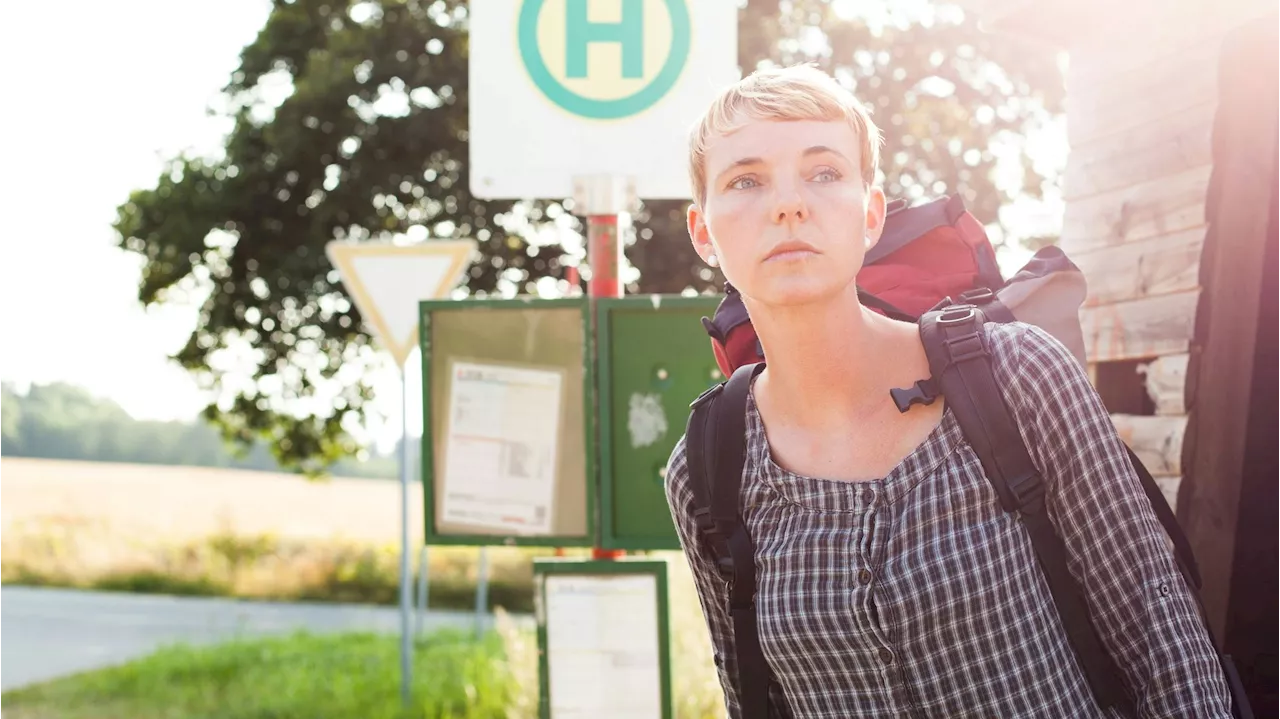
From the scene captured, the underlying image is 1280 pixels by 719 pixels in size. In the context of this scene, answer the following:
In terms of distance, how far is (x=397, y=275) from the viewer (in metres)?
7.17

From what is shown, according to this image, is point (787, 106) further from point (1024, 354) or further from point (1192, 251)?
point (1192, 251)

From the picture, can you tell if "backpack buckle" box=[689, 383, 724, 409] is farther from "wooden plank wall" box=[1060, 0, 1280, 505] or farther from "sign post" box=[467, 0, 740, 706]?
"wooden plank wall" box=[1060, 0, 1280, 505]

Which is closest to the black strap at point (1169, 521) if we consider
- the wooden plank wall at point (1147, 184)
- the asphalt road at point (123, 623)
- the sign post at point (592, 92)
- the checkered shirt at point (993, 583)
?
the checkered shirt at point (993, 583)

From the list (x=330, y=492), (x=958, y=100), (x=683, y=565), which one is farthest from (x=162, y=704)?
(x=330, y=492)

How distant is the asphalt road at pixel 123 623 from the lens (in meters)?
10.6

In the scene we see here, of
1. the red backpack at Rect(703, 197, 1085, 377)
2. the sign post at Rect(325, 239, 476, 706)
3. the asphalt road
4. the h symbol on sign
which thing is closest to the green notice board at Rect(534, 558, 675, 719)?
the red backpack at Rect(703, 197, 1085, 377)

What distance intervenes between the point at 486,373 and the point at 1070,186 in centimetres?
210

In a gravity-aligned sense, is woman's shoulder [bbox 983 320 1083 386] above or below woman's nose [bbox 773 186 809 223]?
below

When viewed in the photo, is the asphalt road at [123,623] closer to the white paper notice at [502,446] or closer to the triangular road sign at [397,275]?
the triangular road sign at [397,275]

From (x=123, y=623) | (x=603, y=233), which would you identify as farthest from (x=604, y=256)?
(x=123, y=623)

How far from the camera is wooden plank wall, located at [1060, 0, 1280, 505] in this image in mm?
3668

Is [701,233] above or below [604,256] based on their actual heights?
below

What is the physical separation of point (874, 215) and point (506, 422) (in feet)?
6.22

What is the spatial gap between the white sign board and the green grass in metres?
3.58
